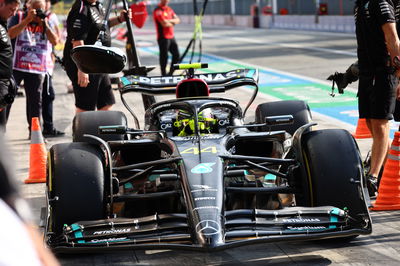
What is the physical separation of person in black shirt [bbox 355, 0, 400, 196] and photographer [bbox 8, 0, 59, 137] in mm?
4486

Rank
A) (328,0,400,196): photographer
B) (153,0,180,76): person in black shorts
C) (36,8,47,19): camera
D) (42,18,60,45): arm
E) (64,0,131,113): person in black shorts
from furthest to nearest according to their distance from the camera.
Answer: (153,0,180,76): person in black shorts → (42,18,60,45): arm → (36,8,47,19): camera → (64,0,131,113): person in black shorts → (328,0,400,196): photographer

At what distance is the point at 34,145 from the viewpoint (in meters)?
8.76

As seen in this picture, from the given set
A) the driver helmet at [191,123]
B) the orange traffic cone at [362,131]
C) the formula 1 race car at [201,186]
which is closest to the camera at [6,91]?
the formula 1 race car at [201,186]

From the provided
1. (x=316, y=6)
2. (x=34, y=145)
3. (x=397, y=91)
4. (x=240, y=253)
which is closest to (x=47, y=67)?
(x=34, y=145)

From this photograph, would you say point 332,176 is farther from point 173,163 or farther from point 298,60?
point 298,60

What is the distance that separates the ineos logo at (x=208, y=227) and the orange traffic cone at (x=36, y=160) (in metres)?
3.69

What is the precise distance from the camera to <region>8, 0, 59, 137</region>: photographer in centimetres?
1052

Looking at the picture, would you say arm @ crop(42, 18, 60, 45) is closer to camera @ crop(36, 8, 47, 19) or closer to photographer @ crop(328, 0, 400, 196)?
camera @ crop(36, 8, 47, 19)

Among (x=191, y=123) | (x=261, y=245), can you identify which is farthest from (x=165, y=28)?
(x=261, y=245)

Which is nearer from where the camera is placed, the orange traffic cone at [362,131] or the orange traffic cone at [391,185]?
the orange traffic cone at [391,185]

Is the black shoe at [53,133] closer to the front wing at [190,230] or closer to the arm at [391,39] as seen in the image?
the arm at [391,39]

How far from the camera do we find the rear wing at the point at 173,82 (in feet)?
23.6

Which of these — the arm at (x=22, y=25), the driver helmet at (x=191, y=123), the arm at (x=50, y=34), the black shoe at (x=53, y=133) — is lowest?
the black shoe at (x=53, y=133)

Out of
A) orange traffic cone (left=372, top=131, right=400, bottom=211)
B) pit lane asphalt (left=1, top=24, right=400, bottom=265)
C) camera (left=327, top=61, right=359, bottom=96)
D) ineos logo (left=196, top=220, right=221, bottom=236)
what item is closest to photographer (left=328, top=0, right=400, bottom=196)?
orange traffic cone (left=372, top=131, right=400, bottom=211)
